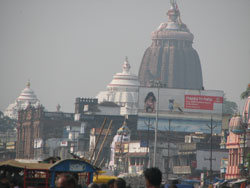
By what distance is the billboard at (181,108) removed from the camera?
418 ft

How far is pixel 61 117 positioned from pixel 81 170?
141m

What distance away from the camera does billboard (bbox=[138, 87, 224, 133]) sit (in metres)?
128

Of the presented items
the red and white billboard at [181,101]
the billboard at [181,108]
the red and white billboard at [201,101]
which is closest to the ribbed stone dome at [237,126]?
the billboard at [181,108]

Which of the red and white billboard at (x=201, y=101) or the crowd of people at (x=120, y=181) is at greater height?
the red and white billboard at (x=201, y=101)

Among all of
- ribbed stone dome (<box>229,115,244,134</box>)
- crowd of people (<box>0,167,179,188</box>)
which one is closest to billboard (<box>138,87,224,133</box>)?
ribbed stone dome (<box>229,115,244,134</box>)

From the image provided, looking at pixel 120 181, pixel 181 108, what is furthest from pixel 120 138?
pixel 120 181

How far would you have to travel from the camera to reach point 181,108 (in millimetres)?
128125

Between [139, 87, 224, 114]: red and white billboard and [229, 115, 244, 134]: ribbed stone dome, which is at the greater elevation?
[139, 87, 224, 114]: red and white billboard

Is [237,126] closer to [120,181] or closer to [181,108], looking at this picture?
[181,108]

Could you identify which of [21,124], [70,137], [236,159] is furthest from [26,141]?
[236,159]

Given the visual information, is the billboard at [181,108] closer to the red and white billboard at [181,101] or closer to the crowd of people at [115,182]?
the red and white billboard at [181,101]

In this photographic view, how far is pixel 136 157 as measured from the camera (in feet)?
366

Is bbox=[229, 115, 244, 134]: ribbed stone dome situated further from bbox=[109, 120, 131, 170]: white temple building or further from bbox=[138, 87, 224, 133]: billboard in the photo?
bbox=[138, 87, 224, 133]: billboard

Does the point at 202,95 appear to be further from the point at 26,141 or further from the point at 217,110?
the point at 26,141
